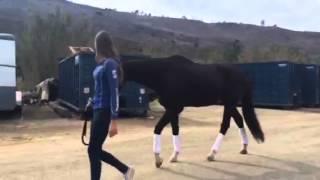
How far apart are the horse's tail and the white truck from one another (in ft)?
37.5

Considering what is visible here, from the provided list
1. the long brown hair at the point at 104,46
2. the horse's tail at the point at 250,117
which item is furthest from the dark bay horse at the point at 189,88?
the long brown hair at the point at 104,46

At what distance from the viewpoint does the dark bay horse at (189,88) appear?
33.8ft

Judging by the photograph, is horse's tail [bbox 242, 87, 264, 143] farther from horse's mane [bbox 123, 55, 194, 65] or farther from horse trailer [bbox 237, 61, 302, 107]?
horse trailer [bbox 237, 61, 302, 107]

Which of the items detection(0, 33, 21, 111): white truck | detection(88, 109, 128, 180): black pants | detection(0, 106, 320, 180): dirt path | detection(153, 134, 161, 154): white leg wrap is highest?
detection(0, 33, 21, 111): white truck

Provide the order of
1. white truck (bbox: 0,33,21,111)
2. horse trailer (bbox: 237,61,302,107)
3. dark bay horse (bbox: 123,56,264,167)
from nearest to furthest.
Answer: dark bay horse (bbox: 123,56,264,167) → white truck (bbox: 0,33,21,111) → horse trailer (bbox: 237,61,302,107)

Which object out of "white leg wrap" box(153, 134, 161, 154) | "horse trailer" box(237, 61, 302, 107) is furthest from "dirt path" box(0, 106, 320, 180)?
"horse trailer" box(237, 61, 302, 107)

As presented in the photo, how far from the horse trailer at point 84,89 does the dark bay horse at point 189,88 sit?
10.0m

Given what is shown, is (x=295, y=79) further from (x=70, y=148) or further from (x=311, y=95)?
(x=70, y=148)

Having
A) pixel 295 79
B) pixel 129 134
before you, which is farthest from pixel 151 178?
pixel 295 79

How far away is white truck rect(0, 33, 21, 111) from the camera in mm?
21281

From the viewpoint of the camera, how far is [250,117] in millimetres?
11906

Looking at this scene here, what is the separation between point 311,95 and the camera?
107ft

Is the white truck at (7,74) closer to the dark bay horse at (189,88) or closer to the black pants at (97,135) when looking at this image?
the dark bay horse at (189,88)

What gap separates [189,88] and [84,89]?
39.3 ft
